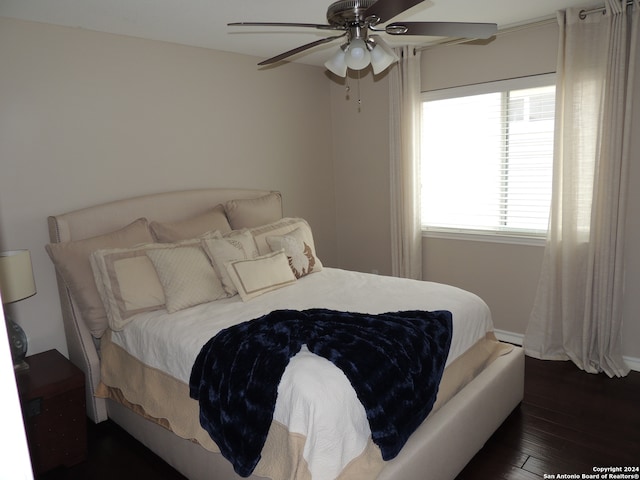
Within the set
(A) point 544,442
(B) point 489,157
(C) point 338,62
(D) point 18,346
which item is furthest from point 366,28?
(D) point 18,346

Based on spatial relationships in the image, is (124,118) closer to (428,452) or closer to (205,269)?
(205,269)

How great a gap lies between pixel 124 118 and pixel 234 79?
1.06 meters

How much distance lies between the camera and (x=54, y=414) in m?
2.49

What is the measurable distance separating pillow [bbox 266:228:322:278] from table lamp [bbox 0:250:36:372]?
1.51 metres

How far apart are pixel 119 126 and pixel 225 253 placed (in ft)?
3.94

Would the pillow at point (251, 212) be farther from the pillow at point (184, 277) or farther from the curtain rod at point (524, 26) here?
the curtain rod at point (524, 26)

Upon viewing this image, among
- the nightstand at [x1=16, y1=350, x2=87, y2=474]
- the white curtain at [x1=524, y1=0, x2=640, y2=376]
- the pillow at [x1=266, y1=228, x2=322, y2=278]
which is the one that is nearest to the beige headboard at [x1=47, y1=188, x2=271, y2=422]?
the nightstand at [x1=16, y1=350, x2=87, y2=474]

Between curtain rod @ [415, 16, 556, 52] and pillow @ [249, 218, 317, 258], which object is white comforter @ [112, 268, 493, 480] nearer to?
pillow @ [249, 218, 317, 258]

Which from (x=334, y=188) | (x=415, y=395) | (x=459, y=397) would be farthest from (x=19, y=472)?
(x=334, y=188)

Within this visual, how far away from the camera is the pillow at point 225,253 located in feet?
9.88

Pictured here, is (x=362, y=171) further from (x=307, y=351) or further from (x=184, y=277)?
(x=307, y=351)

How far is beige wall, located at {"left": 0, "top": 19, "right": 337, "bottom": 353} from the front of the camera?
2.83 m

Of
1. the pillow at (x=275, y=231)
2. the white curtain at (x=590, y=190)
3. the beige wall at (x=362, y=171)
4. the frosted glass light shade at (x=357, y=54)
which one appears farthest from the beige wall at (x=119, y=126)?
the white curtain at (x=590, y=190)

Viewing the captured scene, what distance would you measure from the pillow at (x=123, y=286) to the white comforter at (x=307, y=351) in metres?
0.07
